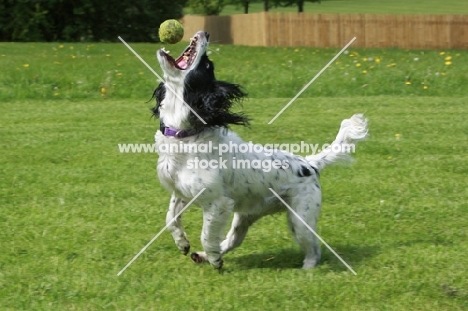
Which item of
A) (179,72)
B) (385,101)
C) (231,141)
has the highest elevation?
(179,72)

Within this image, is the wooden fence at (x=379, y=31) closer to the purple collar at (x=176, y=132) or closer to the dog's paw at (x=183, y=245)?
the dog's paw at (x=183, y=245)

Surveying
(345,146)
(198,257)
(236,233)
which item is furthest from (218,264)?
(345,146)

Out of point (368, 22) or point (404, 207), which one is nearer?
point (404, 207)

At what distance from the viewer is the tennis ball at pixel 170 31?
5438mm

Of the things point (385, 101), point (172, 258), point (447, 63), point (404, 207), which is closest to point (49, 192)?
point (172, 258)

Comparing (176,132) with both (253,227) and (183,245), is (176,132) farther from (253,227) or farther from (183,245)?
(253,227)

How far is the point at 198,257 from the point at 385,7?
55.4m

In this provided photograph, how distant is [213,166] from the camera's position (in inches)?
202

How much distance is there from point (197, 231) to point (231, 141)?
1265mm

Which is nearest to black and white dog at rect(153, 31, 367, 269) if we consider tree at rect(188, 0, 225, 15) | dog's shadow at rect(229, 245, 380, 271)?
dog's shadow at rect(229, 245, 380, 271)

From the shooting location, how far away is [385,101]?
42.2ft

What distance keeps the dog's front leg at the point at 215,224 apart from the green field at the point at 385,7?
1968 inches

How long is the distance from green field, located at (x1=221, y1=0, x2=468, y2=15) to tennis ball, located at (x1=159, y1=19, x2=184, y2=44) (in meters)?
49.4

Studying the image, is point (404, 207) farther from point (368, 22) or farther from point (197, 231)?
point (368, 22)
